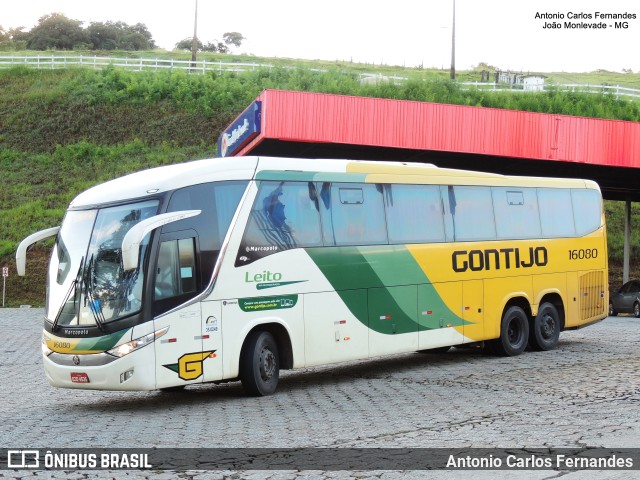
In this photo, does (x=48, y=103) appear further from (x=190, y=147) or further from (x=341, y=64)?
(x=341, y=64)

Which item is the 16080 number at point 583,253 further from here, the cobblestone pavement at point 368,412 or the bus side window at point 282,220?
the bus side window at point 282,220

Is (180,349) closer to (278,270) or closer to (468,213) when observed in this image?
(278,270)

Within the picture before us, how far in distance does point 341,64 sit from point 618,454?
292 feet

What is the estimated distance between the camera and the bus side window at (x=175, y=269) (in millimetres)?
12547

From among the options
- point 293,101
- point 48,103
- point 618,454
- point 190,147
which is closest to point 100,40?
point 48,103

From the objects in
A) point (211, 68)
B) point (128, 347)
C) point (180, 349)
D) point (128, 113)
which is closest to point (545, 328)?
point (180, 349)

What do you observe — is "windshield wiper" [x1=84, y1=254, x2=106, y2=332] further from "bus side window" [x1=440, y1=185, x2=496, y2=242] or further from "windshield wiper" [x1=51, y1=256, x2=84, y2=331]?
"bus side window" [x1=440, y1=185, x2=496, y2=242]

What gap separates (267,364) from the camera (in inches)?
541

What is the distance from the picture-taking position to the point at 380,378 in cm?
1560

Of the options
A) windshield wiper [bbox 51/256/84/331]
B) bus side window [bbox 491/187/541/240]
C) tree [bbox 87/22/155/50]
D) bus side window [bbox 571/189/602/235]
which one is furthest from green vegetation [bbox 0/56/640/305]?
tree [bbox 87/22/155/50]

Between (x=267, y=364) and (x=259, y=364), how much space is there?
227 mm

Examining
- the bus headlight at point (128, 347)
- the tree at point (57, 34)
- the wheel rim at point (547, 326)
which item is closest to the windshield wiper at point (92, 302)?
the bus headlight at point (128, 347)

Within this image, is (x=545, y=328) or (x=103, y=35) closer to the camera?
(x=545, y=328)

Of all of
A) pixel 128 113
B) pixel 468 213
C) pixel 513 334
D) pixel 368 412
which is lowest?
pixel 513 334
